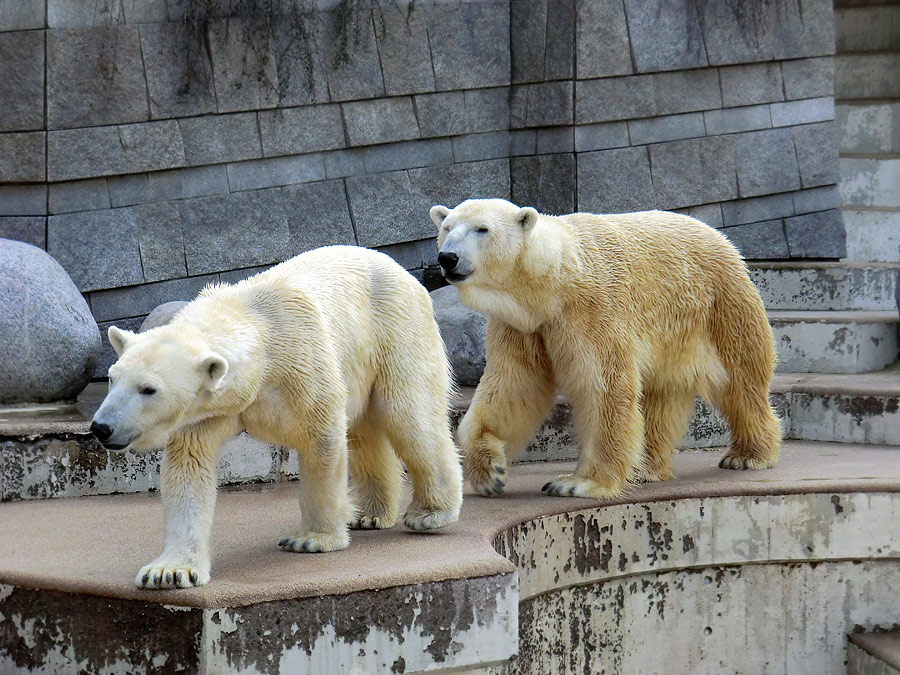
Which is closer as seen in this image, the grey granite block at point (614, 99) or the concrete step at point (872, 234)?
the grey granite block at point (614, 99)

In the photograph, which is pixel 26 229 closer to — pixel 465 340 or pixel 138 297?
pixel 138 297

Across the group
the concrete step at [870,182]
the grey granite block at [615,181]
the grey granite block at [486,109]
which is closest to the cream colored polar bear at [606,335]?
the grey granite block at [615,181]

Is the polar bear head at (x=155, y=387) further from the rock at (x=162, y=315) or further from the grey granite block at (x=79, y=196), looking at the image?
the grey granite block at (x=79, y=196)

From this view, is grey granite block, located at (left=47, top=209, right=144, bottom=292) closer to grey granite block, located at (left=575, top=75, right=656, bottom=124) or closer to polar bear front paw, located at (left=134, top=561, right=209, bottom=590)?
grey granite block, located at (left=575, top=75, right=656, bottom=124)

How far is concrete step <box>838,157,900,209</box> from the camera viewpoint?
873cm

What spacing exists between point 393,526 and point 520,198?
3.68 m

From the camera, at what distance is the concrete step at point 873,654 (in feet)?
14.3

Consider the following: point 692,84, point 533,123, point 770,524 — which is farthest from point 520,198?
point 770,524

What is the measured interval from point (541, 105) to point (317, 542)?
420cm

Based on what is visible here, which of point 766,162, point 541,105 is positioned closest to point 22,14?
point 541,105

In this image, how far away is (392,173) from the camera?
6891mm

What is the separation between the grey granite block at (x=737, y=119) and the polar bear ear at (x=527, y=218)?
12.1ft

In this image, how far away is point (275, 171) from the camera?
6496 mm

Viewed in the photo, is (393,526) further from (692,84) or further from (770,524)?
(692,84)
